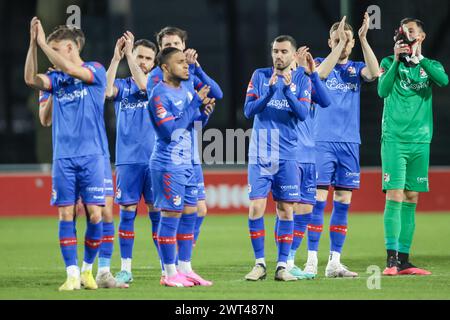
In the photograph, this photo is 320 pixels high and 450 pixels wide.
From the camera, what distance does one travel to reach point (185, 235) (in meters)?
8.98

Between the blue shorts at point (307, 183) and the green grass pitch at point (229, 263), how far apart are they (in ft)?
2.29

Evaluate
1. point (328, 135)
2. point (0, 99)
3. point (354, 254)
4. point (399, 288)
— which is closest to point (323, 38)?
point (0, 99)

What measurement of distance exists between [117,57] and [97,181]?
1.20m

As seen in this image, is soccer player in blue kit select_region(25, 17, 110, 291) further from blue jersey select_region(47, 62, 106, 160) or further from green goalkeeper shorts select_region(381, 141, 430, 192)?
green goalkeeper shorts select_region(381, 141, 430, 192)

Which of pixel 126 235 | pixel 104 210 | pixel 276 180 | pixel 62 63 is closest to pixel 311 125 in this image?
pixel 276 180

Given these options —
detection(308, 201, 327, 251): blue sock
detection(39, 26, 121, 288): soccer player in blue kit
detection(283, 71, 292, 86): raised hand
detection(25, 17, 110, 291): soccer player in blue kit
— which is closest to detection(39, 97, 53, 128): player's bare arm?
detection(39, 26, 121, 288): soccer player in blue kit

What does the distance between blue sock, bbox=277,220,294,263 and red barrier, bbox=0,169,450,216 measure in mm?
7158

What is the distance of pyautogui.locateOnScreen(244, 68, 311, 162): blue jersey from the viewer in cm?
922

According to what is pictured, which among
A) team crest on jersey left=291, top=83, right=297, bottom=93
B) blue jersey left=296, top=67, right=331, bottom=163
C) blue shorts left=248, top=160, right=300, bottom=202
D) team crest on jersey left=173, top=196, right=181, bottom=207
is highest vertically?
team crest on jersey left=291, top=83, right=297, bottom=93

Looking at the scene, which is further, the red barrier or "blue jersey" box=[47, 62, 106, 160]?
the red barrier

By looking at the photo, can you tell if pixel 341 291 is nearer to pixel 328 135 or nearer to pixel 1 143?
pixel 328 135

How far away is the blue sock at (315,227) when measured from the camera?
9.81 meters

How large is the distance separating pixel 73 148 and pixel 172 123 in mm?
788
